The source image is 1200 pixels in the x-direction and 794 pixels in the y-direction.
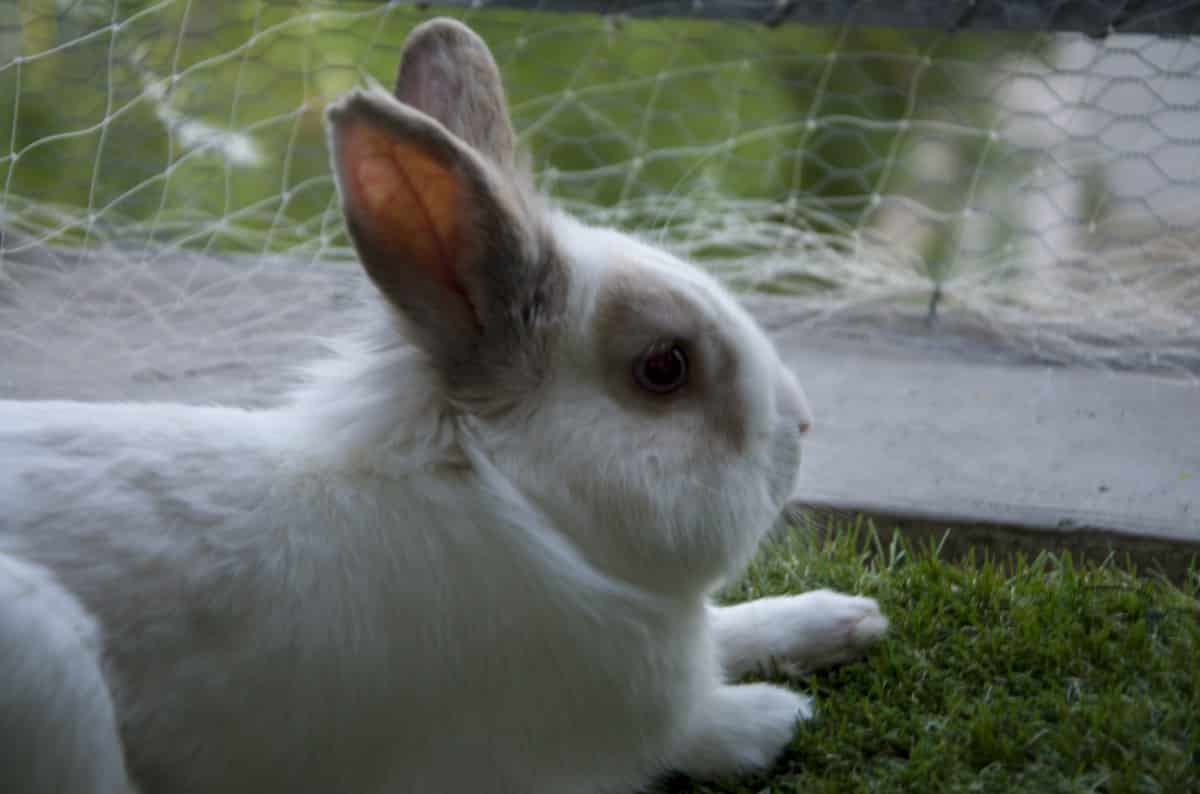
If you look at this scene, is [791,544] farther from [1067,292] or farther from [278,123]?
[278,123]

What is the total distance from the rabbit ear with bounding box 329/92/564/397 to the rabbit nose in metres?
0.36

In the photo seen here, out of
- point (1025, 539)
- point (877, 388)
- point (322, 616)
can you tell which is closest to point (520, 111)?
point (877, 388)

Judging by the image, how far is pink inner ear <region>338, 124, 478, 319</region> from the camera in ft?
5.64

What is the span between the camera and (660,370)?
1951 mm

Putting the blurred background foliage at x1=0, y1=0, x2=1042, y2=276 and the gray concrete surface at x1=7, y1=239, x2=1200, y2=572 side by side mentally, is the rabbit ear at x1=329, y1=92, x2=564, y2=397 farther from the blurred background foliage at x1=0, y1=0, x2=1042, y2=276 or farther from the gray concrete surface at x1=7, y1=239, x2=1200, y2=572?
the blurred background foliage at x1=0, y1=0, x2=1042, y2=276

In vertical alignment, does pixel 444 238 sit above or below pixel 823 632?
above

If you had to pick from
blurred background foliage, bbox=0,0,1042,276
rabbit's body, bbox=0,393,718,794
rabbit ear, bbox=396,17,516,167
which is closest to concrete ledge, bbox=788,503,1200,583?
rabbit's body, bbox=0,393,718,794

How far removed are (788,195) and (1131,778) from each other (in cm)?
322

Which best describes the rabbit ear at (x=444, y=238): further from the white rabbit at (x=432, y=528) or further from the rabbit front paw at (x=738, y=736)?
the rabbit front paw at (x=738, y=736)

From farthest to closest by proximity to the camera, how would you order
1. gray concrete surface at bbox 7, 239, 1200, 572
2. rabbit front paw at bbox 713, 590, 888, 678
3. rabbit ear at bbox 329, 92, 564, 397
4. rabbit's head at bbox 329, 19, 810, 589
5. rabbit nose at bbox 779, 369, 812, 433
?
1. gray concrete surface at bbox 7, 239, 1200, 572
2. rabbit front paw at bbox 713, 590, 888, 678
3. rabbit nose at bbox 779, 369, 812, 433
4. rabbit's head at bbox 329, 19, 810, 589
5. rabbit ear at bbox 329, 92, 564, 397

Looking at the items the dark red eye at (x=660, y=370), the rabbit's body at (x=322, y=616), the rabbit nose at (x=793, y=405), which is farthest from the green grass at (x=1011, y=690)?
the dark red eye at (x=660, y=370)

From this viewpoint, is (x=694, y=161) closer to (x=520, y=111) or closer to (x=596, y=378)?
(x=520, y=111)

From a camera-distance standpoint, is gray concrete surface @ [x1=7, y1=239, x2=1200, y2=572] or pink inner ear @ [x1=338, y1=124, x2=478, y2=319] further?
gray concrete surface @ [x1=7, y1=239, x2=1200, y2=572]

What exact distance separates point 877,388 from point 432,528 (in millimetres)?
1998
